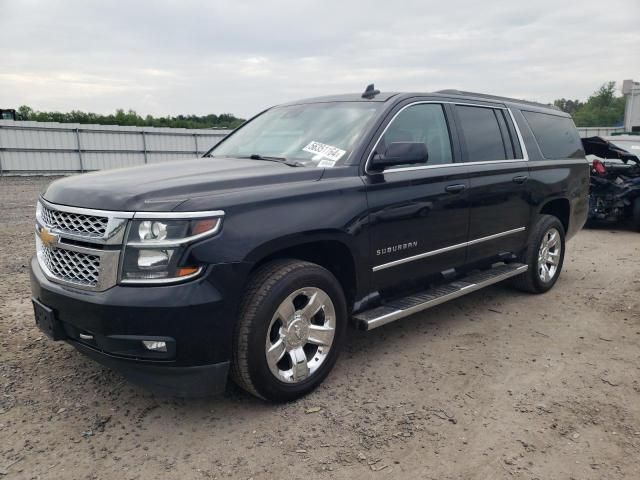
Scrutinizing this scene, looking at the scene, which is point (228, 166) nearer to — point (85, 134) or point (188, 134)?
point (85, 134)

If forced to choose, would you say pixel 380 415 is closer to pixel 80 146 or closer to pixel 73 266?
pixel 73 266

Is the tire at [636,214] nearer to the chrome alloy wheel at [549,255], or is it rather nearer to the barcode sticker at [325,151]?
the chrome alloy wheel at [549,255]

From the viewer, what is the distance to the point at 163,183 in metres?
2.91

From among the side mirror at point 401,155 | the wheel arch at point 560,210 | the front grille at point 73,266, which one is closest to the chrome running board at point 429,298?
the wheel arch at point 560,210

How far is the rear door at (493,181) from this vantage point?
14.4 ft

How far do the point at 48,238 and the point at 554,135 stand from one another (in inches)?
200

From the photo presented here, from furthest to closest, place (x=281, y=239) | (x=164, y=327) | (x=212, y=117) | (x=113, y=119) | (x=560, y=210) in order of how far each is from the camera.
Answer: (x=212, y=117) → (x=113, y=119) → (x=560, y=210) → (x=281, y=239) → (x=164, y=327)

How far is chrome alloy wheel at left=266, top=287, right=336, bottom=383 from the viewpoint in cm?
304

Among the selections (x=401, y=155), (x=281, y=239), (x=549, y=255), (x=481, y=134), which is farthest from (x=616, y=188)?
(x=281, y=239)

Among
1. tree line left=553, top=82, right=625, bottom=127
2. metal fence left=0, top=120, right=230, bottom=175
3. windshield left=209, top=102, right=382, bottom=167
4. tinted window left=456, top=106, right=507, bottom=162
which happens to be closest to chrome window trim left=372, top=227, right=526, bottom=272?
tinted window left=456, top=106, right=507, bottom=162

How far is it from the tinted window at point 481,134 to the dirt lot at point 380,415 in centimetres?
154

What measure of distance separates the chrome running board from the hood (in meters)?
1.04

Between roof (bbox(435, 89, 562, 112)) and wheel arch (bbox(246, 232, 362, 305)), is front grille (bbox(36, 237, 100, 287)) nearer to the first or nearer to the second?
A: wheel arch (bbox(246, 232, 362, 305))

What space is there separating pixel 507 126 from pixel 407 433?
10.9 feet
